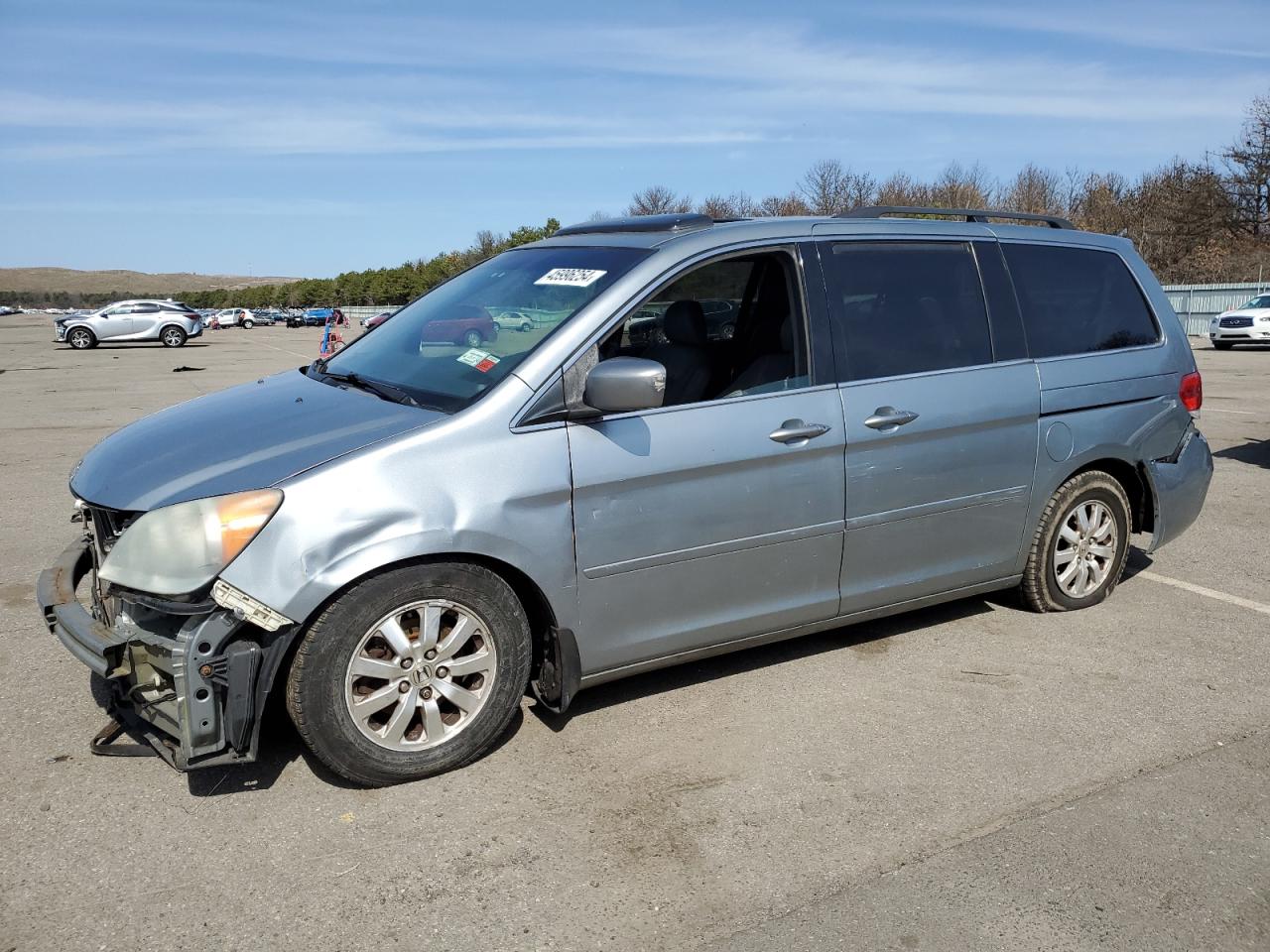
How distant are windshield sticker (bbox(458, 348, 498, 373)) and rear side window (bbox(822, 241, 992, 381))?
144 cm

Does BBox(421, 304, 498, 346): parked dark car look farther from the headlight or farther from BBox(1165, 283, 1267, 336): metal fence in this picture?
BBox(1165, 283, 1267, 336): metal fence

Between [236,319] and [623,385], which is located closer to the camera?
[623,385]

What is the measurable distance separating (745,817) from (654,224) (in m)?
2.42

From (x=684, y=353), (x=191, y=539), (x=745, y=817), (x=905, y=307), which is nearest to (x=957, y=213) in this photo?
(x=905, y=307)

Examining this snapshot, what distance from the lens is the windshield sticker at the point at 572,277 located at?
4.04 m

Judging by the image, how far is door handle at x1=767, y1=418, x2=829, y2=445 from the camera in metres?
4.05

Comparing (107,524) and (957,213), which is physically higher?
(957,213)

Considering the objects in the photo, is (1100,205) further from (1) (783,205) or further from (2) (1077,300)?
(2) (1077,300)

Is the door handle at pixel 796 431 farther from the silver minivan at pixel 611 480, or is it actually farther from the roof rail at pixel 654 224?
the roof rail at pixel 654 224

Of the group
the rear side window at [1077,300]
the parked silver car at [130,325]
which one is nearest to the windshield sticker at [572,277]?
the rear side window at [1077,300]

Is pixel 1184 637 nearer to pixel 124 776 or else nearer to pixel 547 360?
pixel 547 360

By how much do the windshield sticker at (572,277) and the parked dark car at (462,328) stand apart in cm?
29

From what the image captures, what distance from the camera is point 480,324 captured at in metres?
4.20

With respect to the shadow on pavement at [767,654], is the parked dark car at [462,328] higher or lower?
higher
